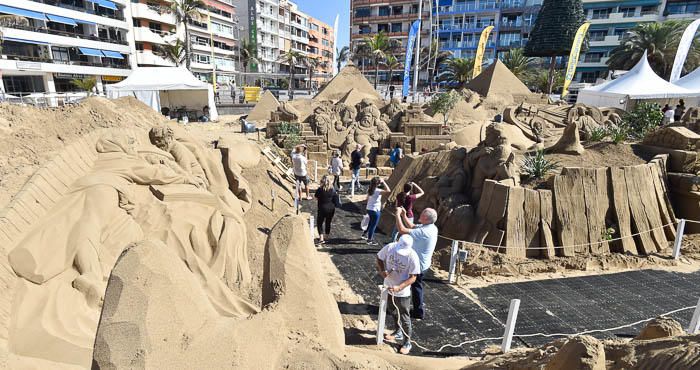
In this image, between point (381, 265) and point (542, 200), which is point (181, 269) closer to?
point (381, 265)

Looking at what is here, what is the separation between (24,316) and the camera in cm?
284

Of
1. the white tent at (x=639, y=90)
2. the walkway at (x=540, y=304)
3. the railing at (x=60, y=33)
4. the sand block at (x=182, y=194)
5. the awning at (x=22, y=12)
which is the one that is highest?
the awning at (x=22, y=12)

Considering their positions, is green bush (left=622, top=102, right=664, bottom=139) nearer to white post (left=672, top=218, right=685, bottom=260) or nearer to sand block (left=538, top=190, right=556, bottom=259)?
white post (left=672, top=218, right=685, bottom=260)

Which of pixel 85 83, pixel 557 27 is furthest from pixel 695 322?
pixel 557 27

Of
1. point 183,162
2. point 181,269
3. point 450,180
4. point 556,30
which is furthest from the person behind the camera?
point 556,30

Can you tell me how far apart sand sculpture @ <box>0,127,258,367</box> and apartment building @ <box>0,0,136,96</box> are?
18735 millimetres

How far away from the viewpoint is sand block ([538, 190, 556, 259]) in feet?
19.7

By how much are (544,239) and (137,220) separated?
19.5 feet

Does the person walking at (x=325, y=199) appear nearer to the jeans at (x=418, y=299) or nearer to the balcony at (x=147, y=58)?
the jeans at (x=418, y=299)

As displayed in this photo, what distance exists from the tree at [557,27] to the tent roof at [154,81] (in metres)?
24.1

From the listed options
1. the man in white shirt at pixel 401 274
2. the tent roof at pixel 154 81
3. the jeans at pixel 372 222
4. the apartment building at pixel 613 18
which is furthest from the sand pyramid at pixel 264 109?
the apartment building at pixel 613 18

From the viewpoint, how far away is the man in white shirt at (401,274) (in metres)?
3.57

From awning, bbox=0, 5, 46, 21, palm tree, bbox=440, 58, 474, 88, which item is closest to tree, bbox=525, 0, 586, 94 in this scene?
palm tree, bbox=440, 58, 474, 88


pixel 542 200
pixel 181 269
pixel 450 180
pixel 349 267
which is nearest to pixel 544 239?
pixel 542 200
